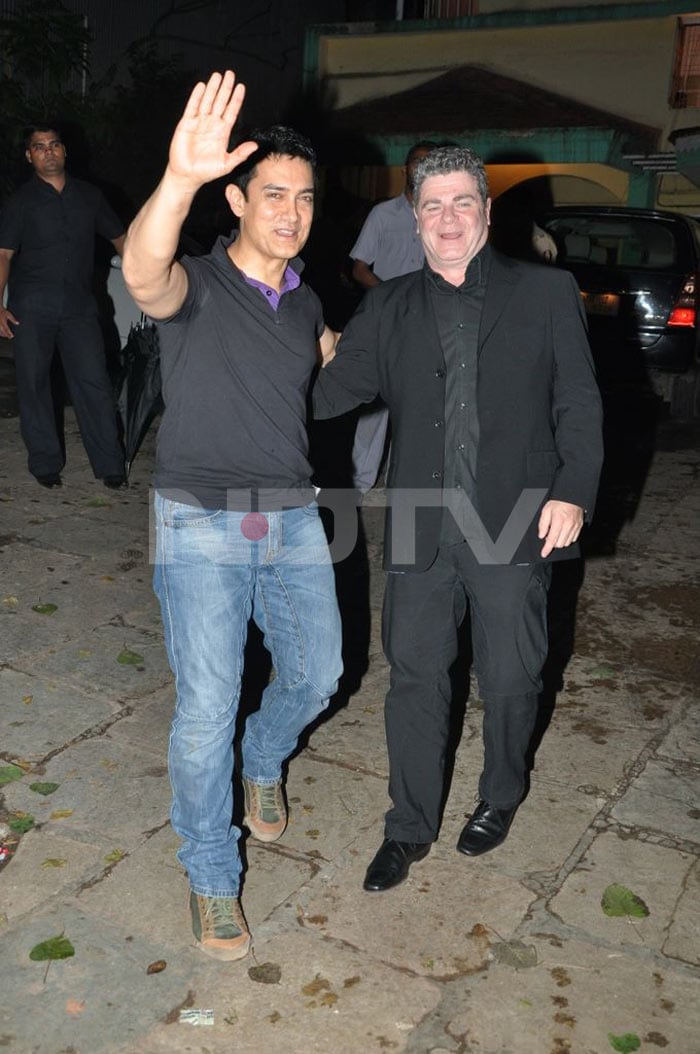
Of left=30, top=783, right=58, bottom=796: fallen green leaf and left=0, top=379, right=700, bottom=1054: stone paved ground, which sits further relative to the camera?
left=30, top=783, right=58, bottom=796: fallen green leaf

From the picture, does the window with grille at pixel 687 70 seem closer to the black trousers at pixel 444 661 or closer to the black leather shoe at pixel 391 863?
the black trousers at pixel 444 661

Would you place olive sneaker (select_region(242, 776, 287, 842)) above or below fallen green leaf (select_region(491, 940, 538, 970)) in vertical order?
above

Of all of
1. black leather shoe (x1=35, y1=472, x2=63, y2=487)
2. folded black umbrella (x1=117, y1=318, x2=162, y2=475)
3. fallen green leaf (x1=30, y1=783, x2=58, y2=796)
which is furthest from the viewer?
folded black umbrella (x1=117, y1=318, x2=162, y2=475)

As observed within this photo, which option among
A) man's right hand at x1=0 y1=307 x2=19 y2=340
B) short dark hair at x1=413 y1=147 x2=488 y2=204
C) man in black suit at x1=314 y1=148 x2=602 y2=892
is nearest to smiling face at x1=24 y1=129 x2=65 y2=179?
man's right hand at x1=0 y1=307 x2=19 y2=340

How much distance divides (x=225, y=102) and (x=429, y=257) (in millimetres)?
880

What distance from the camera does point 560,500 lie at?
353cm

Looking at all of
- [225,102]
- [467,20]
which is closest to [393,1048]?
[225,102]

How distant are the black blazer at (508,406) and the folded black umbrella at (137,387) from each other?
5.07 meters

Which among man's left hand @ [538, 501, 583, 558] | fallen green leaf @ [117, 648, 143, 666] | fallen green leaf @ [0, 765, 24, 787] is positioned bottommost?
fallen green leaf @ [0, 765, 24, 787]

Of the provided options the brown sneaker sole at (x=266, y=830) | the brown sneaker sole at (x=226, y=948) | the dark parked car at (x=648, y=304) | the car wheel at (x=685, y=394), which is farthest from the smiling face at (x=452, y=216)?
the car wheel at (x=685, y=394)

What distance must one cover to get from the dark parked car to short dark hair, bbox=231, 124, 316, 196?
24.5 feet

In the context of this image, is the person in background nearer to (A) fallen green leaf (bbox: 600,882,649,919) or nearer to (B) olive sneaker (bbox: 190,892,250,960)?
(B) olive sneaker (bbox: 190,892,250,960)

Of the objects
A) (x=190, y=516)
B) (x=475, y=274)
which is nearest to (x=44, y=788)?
(x=190, y=516)

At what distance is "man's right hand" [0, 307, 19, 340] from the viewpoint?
7.54 meters
